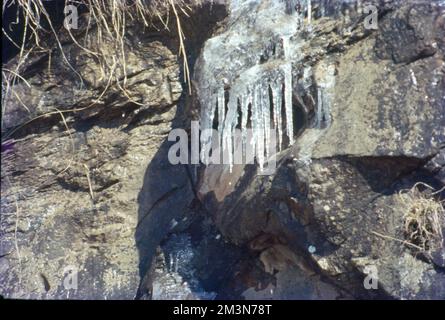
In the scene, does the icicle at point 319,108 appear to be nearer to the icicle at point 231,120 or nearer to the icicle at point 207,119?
the icicle at point 231,120

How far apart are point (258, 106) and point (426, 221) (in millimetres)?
936

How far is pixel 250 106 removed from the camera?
3.16 meters

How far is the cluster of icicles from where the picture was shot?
305 cm

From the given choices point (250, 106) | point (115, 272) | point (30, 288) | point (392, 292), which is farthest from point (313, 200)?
point (30, 288)

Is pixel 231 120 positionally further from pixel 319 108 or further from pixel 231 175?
A: pixel 319 108

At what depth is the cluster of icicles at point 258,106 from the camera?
10.0ft

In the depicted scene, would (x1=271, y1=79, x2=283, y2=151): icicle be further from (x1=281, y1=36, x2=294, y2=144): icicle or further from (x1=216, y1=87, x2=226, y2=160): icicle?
(x1=216, y1=87, x2=226, y2=160): icicle

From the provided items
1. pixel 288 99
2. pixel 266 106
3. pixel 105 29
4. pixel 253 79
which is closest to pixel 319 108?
pixel 288 99

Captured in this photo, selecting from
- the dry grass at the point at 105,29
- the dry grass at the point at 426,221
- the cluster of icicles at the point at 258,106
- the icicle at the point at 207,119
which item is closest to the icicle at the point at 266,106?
the cluster of icicles at the point at 258,106

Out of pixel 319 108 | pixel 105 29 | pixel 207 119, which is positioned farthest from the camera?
pixel 105 29

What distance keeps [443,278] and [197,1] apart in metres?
1.89

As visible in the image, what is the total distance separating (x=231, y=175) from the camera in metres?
3.18

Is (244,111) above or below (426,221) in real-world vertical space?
above

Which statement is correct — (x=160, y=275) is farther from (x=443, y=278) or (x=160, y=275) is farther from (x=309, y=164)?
(x=443, y=278)
